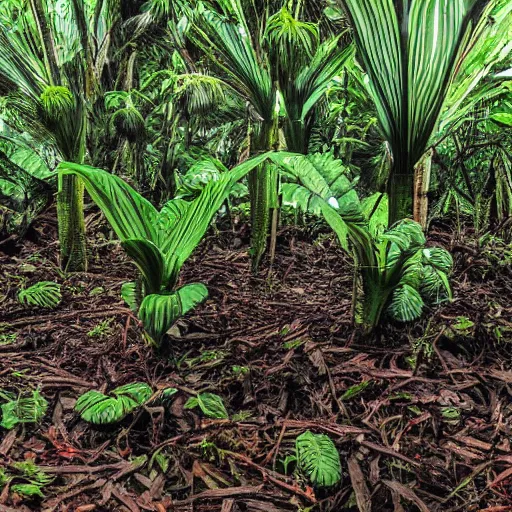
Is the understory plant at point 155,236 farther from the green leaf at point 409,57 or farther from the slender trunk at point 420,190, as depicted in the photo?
the slender trunk at point 420,190

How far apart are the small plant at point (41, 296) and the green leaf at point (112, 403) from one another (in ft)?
2.45

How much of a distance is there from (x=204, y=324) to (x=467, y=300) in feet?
2.87

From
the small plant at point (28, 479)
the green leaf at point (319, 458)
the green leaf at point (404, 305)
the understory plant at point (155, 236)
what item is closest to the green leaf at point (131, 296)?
the understory plant at point (155, 236)

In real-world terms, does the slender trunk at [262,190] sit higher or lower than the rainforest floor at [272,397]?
higher

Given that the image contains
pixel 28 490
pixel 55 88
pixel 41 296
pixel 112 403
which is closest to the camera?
pixel 28 490

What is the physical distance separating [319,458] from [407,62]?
3.32ft

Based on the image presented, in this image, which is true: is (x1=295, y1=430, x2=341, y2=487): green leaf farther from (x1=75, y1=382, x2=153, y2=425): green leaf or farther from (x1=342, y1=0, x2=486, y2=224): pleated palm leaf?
(x1=342, y1=0, x2=486, y2=224): pleated palm leaf

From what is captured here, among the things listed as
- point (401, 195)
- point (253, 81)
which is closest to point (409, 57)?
point (401, 195)

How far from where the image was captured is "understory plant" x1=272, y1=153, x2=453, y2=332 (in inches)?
52.4

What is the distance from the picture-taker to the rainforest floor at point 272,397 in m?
1.00

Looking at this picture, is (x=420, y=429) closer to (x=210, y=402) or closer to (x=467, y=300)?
(x=210, y=402)

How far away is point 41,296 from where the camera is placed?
1.91 m

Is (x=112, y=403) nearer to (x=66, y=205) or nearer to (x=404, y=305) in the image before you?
(x=404, y=305)

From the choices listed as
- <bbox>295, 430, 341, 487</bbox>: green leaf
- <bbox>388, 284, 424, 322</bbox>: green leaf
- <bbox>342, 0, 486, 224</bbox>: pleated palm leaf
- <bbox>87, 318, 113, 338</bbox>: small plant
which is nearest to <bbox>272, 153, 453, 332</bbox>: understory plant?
<bbox>388, 284, 424, 322</bbox>: green leaf
